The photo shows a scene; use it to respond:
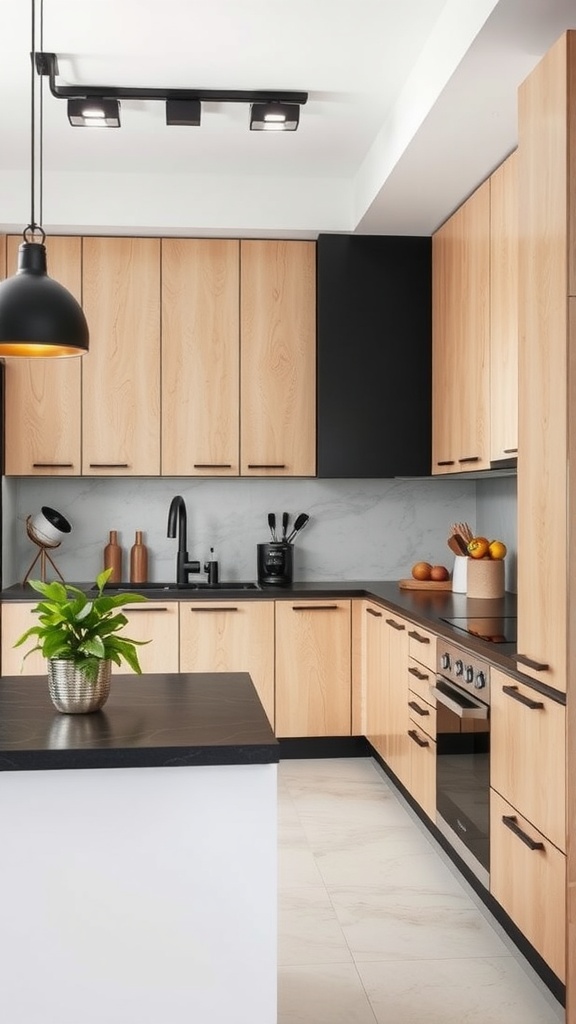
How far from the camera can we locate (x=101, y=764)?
2.03 metres

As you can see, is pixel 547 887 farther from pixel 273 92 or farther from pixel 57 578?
pixel 57 578

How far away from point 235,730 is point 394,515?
11.6 feet

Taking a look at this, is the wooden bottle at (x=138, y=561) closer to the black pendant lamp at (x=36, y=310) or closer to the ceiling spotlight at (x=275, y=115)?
the ceiling spotlight at (x=275, y=115)

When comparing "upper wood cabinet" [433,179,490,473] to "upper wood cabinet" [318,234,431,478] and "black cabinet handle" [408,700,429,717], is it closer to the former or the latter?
"upper wood cabinet" [318,234,431,478]

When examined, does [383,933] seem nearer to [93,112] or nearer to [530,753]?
[530,753]

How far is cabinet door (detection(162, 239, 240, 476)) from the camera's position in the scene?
203 inches

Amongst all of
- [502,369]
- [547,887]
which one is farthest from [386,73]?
[547,887]

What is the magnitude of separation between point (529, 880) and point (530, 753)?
33 centimetres

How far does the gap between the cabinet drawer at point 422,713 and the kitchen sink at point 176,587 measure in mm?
1288

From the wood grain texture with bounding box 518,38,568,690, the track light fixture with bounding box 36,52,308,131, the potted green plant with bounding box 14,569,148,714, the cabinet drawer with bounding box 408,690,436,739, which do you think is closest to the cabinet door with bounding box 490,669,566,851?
the wood grain texture with bounding box 518,38,568,690

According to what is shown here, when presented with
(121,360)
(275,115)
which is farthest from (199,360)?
(275,115)

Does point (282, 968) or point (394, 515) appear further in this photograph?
point (394, 515)

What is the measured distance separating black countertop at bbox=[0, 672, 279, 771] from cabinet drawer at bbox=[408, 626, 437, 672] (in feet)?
4.12

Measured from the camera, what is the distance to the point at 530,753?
2.75 m
